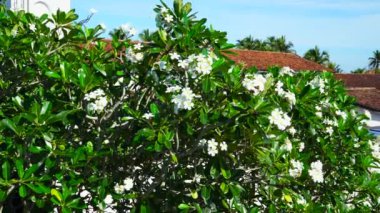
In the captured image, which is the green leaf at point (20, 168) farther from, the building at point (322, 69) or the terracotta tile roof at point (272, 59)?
the terracotta tile roof at point (272, 59)

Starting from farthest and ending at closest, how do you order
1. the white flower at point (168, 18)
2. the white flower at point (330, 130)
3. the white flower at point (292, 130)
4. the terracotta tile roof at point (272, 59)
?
the terracotta tile roof at point (272, 59)
the white flower at point (330, 130)
the white flower at point (292, 130)
the white flower at point (168, 18)

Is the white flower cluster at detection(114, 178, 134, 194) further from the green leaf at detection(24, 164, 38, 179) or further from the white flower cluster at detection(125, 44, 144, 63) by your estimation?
the white flower cluster at detection(125, 44, 144, 63)

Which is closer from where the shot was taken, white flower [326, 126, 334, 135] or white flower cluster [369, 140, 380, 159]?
white flower [326, 126, 334, 135]

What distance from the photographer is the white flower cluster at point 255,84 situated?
3.39 m

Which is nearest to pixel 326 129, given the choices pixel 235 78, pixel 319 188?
pixel 319 188

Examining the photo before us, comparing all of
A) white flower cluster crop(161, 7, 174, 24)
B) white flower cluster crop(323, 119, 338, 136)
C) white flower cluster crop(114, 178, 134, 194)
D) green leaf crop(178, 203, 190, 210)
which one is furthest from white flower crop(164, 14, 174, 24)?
white flower cluster crop(323, 119, 338, 136)

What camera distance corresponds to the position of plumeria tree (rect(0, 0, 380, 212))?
337 centimetres

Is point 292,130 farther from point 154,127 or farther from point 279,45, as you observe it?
point 279,45

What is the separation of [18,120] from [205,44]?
118cm

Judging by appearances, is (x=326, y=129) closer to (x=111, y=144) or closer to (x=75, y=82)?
(x=111, y=144)

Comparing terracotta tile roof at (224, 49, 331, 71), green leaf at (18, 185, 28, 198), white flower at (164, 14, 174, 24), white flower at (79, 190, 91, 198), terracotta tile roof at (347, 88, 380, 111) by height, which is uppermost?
white flower at (164, 14, 174, 24)

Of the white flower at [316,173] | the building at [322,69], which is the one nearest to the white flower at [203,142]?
the white flower at [316,173]

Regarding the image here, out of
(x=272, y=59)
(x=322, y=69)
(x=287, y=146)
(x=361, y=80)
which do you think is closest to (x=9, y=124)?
(x=287, y=146)

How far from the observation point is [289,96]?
3727 mm
